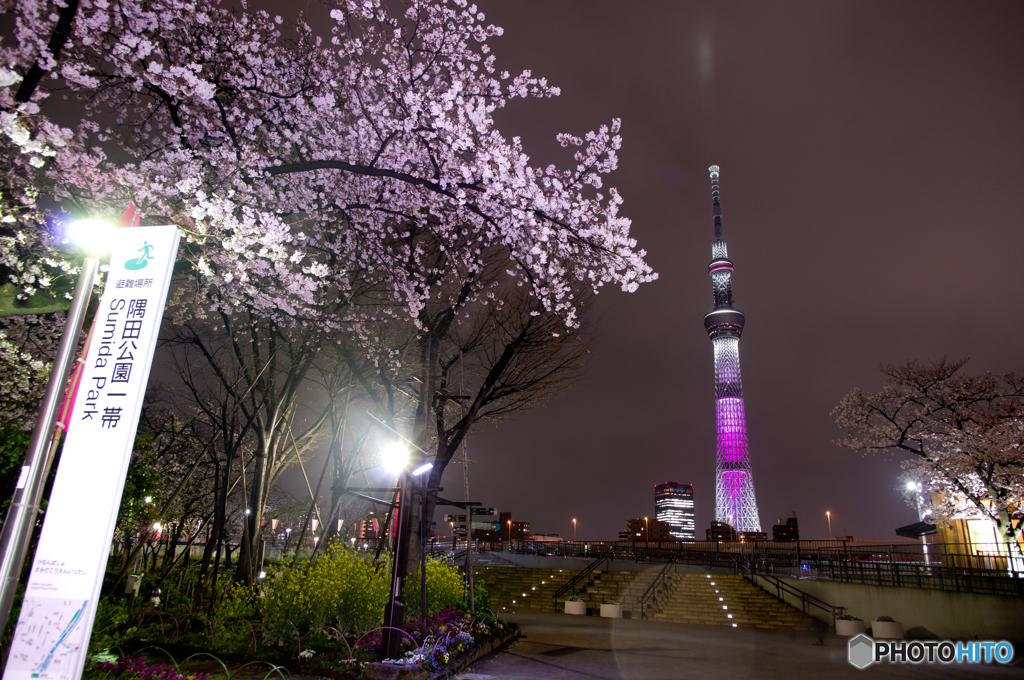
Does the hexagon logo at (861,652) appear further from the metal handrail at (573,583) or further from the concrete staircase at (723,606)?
the metal handrail at (573,583)

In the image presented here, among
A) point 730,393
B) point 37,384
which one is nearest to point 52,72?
Answer: point 37,384

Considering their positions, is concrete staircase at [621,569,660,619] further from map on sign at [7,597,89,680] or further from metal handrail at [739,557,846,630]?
map on sign at [7,597,89,680]

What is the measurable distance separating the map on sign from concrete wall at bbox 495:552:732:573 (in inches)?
832

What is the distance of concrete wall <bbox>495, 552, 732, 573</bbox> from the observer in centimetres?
2167

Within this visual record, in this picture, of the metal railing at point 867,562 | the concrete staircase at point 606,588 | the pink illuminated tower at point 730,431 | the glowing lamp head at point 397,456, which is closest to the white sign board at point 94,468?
the glowing lamp head at point 397,456

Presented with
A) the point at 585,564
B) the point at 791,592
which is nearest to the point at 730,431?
the point at 585,564

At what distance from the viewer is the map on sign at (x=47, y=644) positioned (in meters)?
3.39

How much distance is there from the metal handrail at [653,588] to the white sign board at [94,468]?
17.4 m

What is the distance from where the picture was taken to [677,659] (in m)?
10.1

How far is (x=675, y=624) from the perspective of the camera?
16453 mm

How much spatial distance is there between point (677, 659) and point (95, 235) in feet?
35.9

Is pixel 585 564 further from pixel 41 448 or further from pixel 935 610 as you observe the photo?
pixel 41 448

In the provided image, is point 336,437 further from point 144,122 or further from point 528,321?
point 144,122

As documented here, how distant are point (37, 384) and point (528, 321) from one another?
428 inches
